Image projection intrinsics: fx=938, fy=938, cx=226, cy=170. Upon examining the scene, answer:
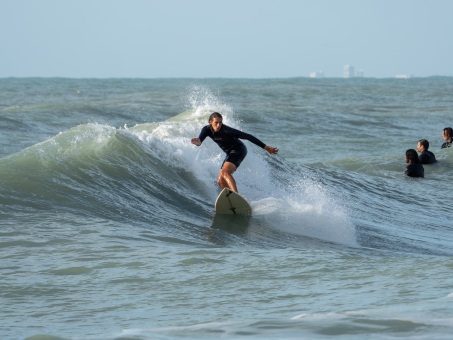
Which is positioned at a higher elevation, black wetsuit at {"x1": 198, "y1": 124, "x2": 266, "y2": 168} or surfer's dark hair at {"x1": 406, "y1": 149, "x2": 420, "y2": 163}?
black wetsuit at {"x1": 198, "y1": 124, "x2": 266, "y2": 168}

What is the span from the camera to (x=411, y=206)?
51.0ft

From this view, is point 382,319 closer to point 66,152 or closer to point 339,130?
point 66,152

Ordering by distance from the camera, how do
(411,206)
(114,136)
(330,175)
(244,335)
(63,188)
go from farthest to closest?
(330,175)
(411,206)
(114,136)
(63,188)
(244,335)

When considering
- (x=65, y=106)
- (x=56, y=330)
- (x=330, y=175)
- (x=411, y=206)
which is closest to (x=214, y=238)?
(x=56, y=330)

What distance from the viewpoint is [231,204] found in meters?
11.4

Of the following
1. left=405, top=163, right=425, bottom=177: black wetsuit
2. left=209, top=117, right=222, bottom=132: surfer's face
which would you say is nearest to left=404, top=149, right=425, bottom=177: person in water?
left=405, top=163, right=425, bottom=177: black wetsuit

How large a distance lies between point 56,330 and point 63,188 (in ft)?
17.5

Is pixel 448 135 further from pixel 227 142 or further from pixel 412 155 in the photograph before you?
pixel 227 142

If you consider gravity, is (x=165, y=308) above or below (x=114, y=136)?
below

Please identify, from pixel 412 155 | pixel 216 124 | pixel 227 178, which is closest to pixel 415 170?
pixel 412 155

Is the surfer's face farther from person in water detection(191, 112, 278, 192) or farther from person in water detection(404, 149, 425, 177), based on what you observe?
person in water detection(404, 149, 425, 177)

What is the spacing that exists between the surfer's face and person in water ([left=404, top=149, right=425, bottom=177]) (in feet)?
26.5

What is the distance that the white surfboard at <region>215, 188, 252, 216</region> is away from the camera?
444 inches

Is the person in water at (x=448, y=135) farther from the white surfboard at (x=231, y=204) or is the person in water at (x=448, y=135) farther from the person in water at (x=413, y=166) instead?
the white surfboard at (x=231, y=204)
